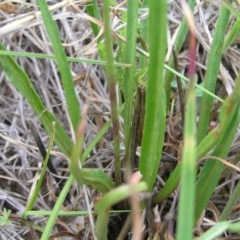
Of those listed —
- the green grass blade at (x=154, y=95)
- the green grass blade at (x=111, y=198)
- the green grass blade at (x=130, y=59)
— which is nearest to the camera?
the green grass blade at (x=111, y=198)

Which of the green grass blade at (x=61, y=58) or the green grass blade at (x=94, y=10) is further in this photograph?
the green grass blade at (x=94, y=10)

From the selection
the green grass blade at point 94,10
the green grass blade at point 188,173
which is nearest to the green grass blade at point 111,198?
the green grass blade at point 188,173

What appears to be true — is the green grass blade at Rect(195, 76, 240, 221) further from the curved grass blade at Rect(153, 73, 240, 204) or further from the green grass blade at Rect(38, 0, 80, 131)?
the green grass blade at Rect(38, 0, 80, 131)

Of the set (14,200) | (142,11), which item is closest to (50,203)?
(14,200)

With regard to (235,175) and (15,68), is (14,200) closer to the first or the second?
(15,68)

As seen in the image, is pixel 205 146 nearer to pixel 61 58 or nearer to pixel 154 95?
pixel 154 95

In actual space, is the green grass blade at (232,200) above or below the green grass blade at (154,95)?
below

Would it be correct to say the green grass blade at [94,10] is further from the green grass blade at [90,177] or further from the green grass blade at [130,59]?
the green grass blade at [90,177]

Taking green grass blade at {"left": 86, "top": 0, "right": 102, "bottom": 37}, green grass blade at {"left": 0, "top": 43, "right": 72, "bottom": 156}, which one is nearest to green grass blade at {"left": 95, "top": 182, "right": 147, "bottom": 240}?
green grass blade at {"left": 0, "top": 43, "right": 72, "bottom": 156}
